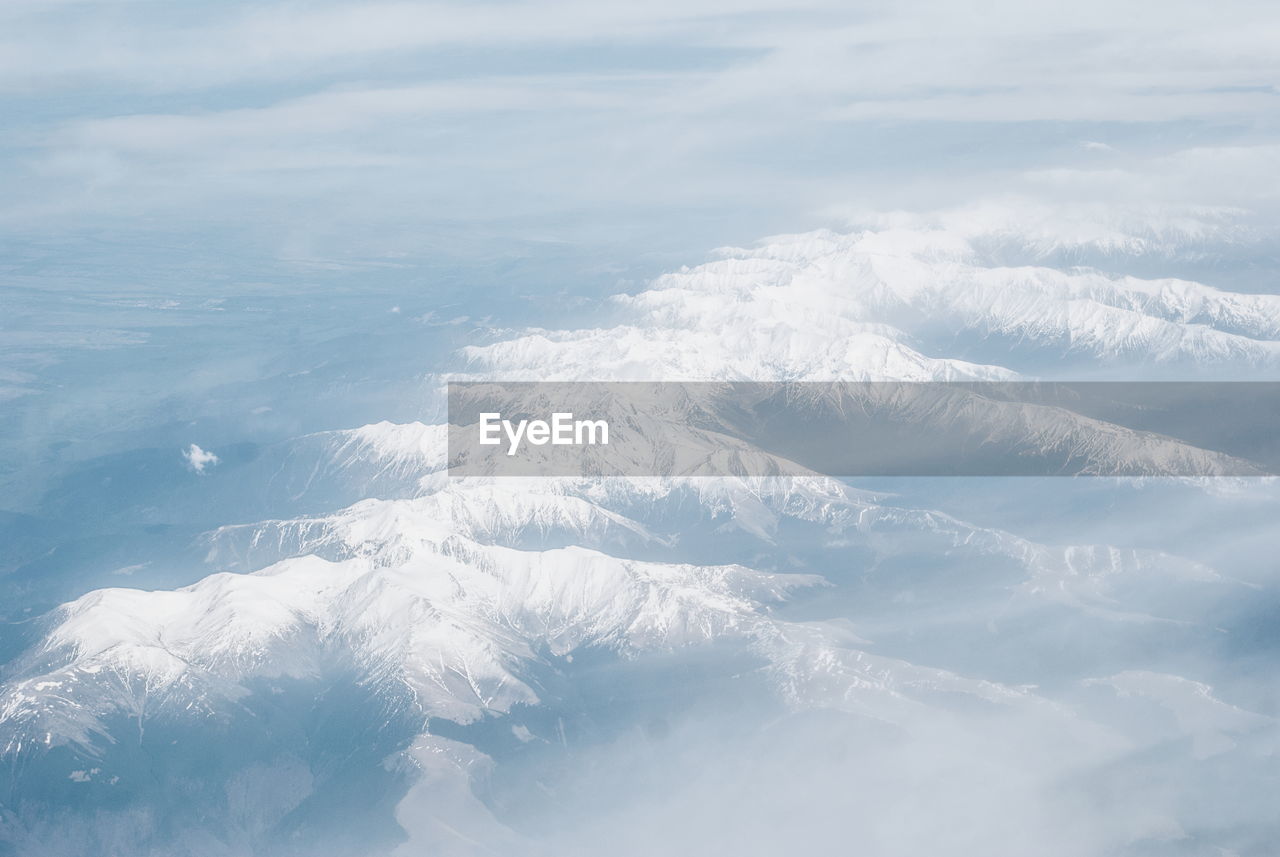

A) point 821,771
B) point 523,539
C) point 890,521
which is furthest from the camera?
point 890,521

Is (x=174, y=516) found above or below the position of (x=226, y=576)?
below

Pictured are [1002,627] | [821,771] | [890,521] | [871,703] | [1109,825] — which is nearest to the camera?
[1109,825]

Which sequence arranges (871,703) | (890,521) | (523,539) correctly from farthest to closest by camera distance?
(890,521) < (523,539) < (871,703)

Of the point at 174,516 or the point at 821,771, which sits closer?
the point at 821,771

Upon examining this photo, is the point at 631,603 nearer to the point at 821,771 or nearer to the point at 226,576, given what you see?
the point at 821,771

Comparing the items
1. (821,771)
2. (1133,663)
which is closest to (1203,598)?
(1133,663)

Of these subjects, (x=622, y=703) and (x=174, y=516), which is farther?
(x=174, y=516)

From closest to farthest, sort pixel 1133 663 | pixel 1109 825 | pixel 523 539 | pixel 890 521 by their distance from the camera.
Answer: pixel 1109 825 → pixel 1133 663 → pixel 523 539 → pixel 890 521

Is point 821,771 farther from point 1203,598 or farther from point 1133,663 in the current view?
point 1203,598

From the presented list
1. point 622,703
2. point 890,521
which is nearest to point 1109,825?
point 622,703
